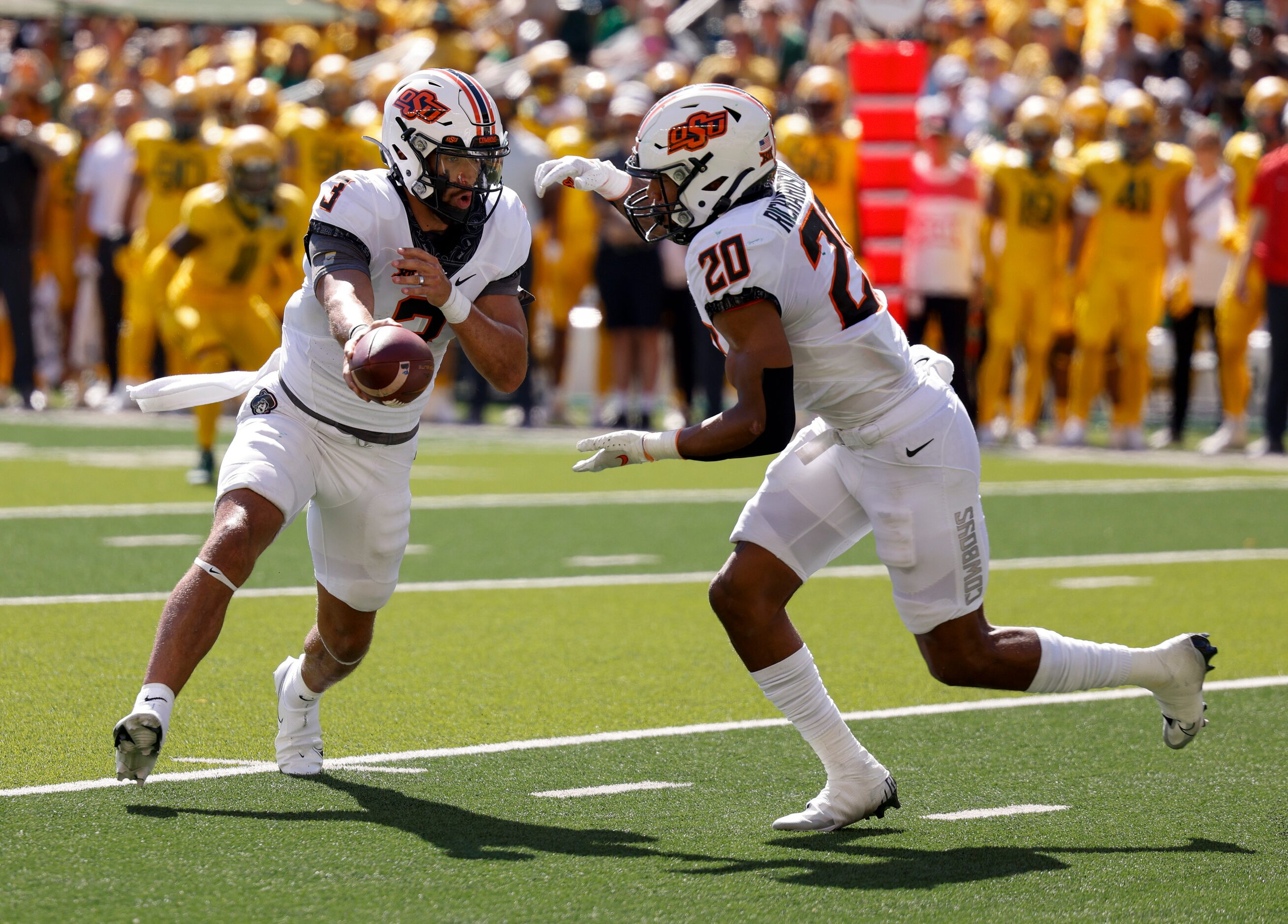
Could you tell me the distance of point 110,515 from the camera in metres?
9.78

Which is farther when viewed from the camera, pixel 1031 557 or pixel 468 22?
pixel 468 22

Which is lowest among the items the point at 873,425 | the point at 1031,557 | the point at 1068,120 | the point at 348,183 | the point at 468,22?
the point at 1031,557

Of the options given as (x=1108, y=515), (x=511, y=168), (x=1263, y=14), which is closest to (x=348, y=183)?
(x=1108, y=515)

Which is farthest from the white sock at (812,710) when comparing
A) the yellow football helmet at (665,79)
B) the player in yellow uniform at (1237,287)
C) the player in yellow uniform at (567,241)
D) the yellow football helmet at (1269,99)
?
the player in yellow uniform at (567,241)

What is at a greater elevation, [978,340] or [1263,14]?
[1263,14]

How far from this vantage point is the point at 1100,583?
8.16 metres

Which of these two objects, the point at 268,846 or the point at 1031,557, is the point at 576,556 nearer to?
the point at 1031,557

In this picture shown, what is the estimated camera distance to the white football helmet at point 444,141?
187 inches

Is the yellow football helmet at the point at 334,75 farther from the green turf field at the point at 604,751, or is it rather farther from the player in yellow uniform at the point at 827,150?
the green turf field at the point at 604,751

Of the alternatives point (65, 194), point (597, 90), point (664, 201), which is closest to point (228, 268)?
point (597, 90)

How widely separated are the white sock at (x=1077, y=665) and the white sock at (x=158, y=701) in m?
1.93

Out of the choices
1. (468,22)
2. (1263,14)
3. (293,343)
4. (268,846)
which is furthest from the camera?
(468,22)

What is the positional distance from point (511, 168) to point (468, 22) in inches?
267

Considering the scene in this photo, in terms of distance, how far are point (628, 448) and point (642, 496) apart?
6.68 meters
